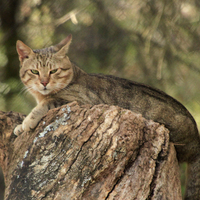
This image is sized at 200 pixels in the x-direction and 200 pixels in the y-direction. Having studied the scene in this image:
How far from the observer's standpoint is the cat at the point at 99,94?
2529 mm

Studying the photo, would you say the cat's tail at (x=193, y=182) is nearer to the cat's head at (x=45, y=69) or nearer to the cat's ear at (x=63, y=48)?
the cat's head at (x=45, y=69)

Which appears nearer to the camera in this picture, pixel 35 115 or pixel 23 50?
pixel 35 115

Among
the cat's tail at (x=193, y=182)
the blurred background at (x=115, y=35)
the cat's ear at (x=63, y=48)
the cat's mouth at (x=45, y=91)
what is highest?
the blurred background at (x=115, y=35)

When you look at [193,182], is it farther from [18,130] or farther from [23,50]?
[23,50]

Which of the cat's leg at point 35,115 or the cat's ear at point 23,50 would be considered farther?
the cat's ear at point 23,50

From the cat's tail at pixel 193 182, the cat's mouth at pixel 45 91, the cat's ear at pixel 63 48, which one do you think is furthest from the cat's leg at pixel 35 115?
the cat's tail at pixel 193 182

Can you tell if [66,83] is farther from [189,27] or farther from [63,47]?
[189,27]

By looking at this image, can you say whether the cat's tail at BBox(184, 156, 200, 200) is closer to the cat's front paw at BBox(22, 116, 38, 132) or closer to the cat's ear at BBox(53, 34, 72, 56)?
the cat's front paw at BBox(22, 116, 38, 132)

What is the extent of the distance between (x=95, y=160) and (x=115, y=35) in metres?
1.65

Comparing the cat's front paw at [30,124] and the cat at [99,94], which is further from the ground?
the cat at [99,94]

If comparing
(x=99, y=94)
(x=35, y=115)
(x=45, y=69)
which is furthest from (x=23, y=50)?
(x=99, y=94)

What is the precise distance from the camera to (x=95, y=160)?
1855mm

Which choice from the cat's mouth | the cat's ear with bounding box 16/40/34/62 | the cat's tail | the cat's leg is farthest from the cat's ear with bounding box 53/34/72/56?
the cat's tail

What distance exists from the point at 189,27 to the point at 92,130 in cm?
178
